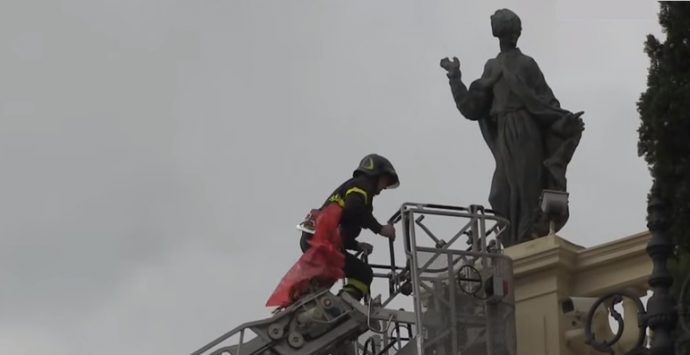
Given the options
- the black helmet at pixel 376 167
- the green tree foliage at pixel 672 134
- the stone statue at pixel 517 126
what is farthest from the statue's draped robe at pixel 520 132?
the green tree foliage at pixel 672 134

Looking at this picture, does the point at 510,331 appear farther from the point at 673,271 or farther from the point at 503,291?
the point at 673,271

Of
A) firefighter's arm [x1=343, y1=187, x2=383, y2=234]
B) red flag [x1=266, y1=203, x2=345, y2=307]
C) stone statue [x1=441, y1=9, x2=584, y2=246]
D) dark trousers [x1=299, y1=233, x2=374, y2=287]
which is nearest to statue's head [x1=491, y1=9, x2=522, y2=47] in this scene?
stone statue [x1=441, y1=9, x2=584, y2=246]

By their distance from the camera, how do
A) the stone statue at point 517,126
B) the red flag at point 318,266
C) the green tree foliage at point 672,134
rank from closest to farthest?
the green tree foliage at point 672,134, the red flag at point 318,266, the stone statue at point 517,126

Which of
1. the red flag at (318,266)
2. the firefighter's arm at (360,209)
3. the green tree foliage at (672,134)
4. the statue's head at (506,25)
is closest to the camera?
the green tree foliage at (672,134)

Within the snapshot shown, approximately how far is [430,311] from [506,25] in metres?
3.26

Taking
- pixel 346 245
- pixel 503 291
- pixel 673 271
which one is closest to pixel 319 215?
pixel 346 245

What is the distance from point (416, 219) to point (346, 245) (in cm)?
79

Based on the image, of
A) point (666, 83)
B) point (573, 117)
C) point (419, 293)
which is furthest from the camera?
point (573, 117)

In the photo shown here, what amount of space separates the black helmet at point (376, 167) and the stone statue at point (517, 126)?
1.05 meters

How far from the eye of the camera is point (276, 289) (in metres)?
18.9

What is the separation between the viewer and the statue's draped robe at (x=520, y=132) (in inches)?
777

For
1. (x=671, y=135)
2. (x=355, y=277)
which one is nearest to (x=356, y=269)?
(x=355, y=277)

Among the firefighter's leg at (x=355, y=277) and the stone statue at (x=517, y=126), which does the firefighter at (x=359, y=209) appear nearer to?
the firefighter's leg at (x=355, y=277)

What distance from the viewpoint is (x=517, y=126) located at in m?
20.0
